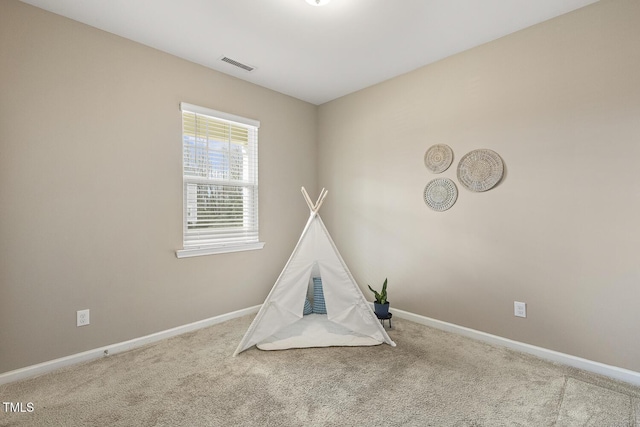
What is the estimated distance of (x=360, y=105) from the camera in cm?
374

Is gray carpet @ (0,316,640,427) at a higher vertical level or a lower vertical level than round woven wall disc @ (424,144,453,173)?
lower

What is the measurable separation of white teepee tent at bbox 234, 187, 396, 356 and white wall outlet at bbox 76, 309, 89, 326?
1.31 meters

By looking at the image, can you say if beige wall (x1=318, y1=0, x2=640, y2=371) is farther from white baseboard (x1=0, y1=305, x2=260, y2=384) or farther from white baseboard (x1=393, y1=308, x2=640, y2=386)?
white baseboard (x1=0, y1=305, x2=260, y2=384)

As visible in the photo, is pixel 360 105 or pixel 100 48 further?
pixel 360 105

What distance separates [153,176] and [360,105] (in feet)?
8.03

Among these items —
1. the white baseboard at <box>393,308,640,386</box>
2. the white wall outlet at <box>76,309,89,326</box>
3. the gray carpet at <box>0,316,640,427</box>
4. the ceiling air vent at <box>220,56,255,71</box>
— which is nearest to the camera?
the gray carpet at <box>0,316,640,427</box>

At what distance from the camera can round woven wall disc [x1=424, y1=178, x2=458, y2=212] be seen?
2945 millimetres

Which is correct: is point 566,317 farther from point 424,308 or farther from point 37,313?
point 37,313

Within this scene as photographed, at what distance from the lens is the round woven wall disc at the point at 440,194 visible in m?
2.95

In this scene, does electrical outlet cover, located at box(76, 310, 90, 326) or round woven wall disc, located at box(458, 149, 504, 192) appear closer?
electrical outlet cover, located at box(76, 310, 90, 326)

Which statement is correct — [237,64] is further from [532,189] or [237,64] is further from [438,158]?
[532,189]

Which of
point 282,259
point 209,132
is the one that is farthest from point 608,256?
point 209,132

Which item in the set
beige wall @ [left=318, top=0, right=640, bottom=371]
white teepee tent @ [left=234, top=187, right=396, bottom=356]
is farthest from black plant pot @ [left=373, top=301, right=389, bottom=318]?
beige wall @ [left=318, top=0, right=640, bottom=371]

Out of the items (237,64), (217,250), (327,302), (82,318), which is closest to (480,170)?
(327,302)
